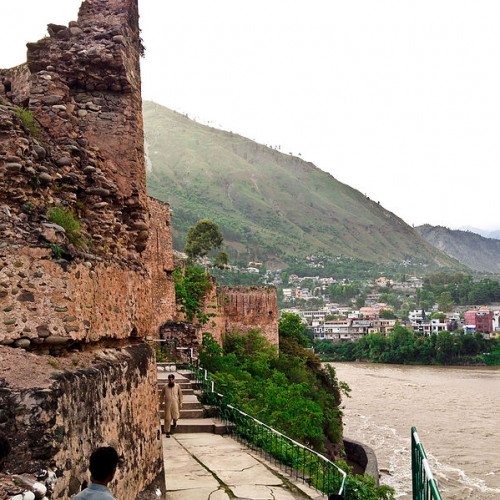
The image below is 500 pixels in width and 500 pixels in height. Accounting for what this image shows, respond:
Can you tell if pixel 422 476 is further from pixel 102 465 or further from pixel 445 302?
pixel 445 302

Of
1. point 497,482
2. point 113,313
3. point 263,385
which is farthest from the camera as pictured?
point 497,482

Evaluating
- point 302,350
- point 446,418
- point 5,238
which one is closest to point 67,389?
point 5,238

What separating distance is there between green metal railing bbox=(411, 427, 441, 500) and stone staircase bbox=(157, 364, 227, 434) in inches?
270

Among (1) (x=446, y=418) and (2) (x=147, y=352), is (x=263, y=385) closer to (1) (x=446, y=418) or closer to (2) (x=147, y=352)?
(2) (x=147, y=352)

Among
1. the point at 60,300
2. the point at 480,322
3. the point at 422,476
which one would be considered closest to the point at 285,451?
the point at 422,476

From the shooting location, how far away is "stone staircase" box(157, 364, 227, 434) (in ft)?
37.6

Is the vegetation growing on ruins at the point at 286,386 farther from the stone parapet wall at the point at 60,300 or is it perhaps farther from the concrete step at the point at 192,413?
the stone parapet wall at the point at 60,300

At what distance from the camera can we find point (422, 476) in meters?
4.41

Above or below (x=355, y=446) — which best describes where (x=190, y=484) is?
A: above

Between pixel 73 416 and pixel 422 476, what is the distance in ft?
7.68

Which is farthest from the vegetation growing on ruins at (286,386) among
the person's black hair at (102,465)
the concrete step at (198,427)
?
the person's black hair at (102,465)

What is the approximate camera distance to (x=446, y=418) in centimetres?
3384

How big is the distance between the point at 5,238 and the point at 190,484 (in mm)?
4648

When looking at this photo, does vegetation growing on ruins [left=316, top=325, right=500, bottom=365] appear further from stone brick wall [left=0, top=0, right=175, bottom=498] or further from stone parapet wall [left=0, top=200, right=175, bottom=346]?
stone parapet wall [left=0, top=200, right=175, bottom=346]
